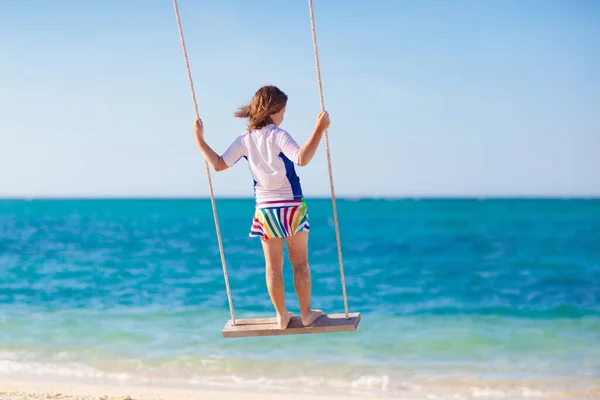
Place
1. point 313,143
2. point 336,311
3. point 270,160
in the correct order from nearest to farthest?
point 313,143, point 270,160, point 336,311

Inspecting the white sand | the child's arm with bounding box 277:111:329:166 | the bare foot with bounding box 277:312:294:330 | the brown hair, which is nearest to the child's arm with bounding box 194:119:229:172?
the brown hair

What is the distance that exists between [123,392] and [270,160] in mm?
3920

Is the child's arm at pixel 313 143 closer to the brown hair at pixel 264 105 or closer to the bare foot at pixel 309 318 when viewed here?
the brown hair at pixel 264 105

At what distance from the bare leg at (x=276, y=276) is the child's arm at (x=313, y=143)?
1.81 ft

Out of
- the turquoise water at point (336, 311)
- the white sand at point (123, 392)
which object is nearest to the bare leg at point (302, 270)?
the white sand at point (123, 392)

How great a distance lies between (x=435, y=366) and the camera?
848 centimetres

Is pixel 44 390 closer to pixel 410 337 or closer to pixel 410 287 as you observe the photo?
pixel 410 337

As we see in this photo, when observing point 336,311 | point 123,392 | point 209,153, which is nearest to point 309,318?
point 209,153

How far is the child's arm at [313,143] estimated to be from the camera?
4.14 m

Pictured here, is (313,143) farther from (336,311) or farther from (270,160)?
(336,311)

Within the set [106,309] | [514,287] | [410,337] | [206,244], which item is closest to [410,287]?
[514,287]

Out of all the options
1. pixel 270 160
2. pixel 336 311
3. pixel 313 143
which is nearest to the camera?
pixel 313 143

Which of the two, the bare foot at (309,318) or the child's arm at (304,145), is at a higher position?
the child's arm at (304,145)

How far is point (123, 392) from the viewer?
7289 mm
